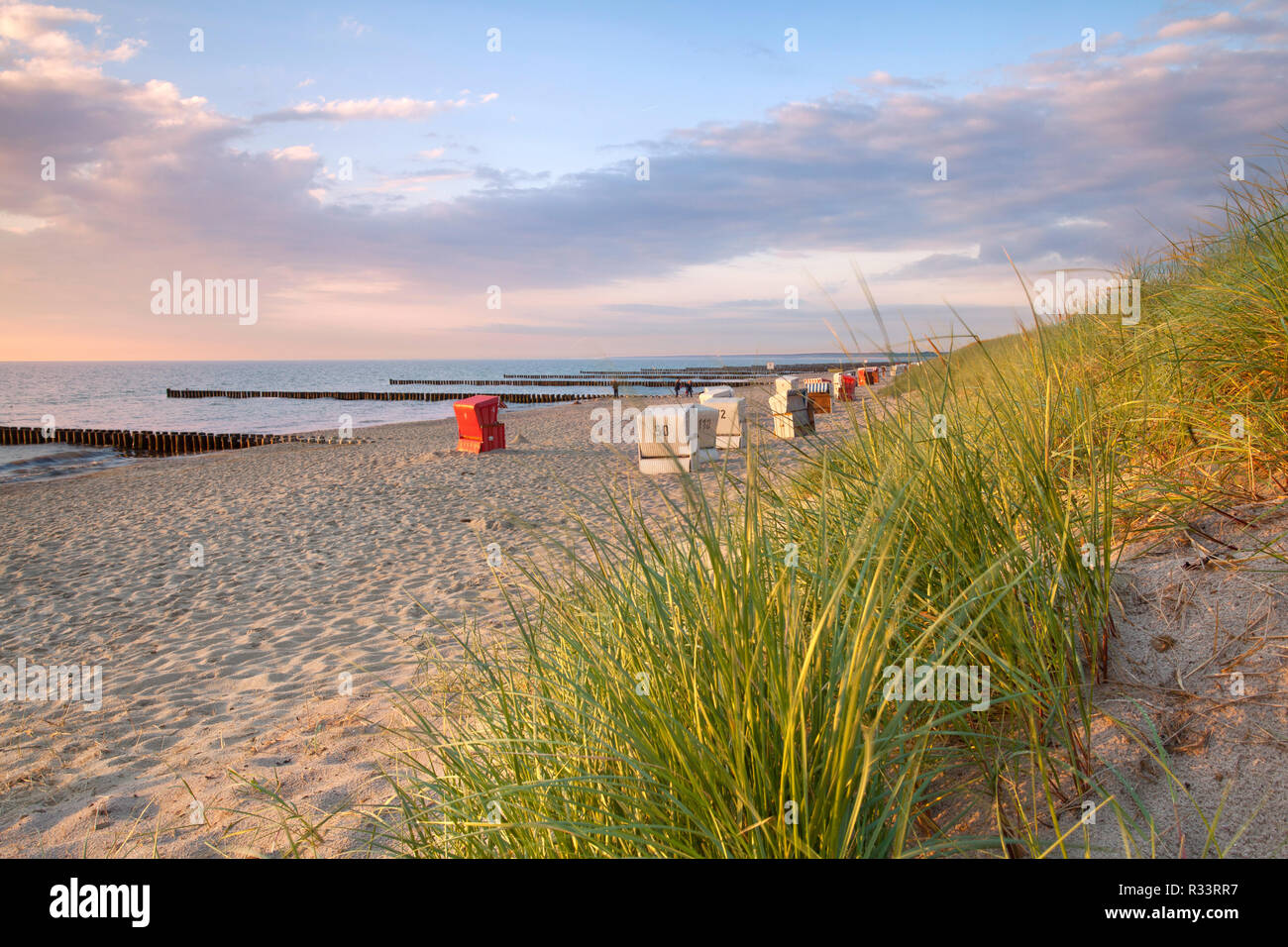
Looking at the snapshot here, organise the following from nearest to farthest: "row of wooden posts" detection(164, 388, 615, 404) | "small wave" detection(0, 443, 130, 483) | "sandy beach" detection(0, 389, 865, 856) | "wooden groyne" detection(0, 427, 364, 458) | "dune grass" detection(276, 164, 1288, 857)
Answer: "dune grass" detection(276, 164, 1288, 857) < "sandy beach" detection(0, 389, 865, 856) < "small wave" detection(0, 443, 130, 483) < "wooden groyne" detection(0, 427, 364, 458) < "row of wooden posts" detection(164, 388, 615, 404)

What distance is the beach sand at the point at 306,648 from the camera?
1806mm

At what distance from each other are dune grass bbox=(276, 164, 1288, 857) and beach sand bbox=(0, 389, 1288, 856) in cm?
19

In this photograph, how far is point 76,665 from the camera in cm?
512

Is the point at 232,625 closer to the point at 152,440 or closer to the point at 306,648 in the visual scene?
the point at 306,648

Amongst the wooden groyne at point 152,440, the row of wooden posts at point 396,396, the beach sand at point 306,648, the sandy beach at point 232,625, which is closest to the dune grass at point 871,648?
the beach sand at point 306,648

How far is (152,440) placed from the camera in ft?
87.4

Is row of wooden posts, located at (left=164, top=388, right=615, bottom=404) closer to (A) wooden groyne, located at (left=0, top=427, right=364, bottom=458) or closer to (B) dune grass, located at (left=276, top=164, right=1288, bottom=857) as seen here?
(A) wooden groyne, located at (left=0, top=427, right=364, bottom=458)

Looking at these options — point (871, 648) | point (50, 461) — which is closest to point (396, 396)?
point (50, 461)

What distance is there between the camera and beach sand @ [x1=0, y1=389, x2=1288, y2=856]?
1.81 meters

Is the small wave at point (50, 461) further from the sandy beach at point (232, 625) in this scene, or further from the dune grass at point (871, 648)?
the dune grass at point (871, 648)

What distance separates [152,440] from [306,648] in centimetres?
2728

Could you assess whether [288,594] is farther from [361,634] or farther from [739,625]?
[739,625]

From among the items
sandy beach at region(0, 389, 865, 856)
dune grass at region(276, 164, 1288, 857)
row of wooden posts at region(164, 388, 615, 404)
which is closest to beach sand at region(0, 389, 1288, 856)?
sandy beach at region(0, 389, 865, 856)
